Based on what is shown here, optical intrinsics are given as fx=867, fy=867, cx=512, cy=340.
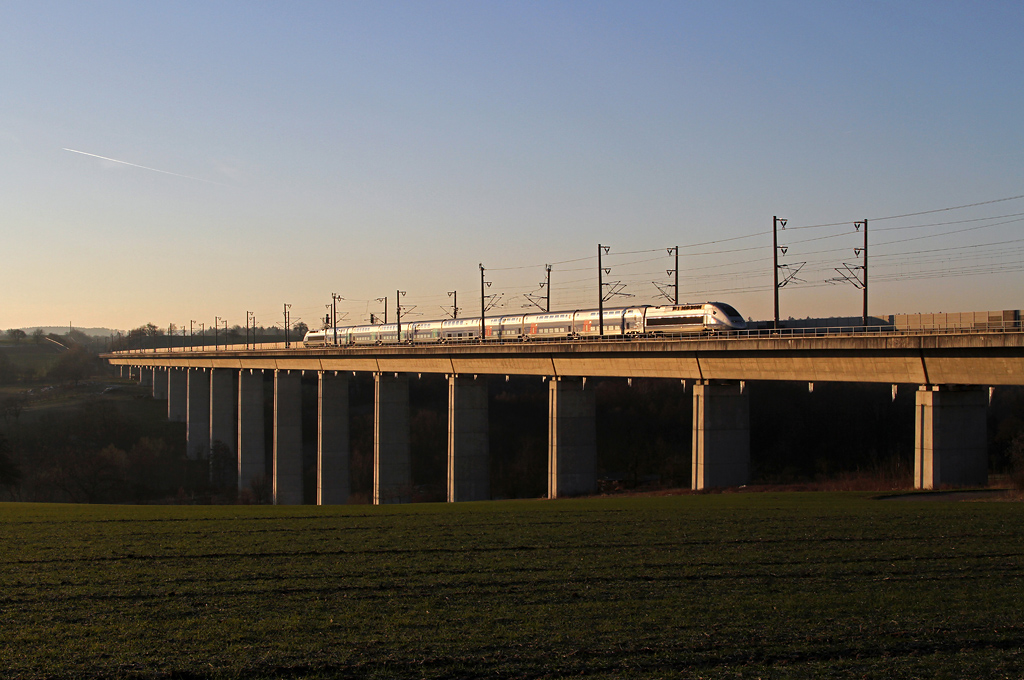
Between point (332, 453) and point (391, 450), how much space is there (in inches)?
339

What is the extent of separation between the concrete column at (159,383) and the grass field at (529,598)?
382ft

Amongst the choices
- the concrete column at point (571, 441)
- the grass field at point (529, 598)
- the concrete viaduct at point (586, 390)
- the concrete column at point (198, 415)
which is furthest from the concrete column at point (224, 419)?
the grass field at point (529, 598)

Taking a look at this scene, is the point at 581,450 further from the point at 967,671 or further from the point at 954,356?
the point at 967,671

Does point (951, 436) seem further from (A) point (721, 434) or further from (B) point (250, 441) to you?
(B) point (250, 441)

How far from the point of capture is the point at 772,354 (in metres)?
39.3

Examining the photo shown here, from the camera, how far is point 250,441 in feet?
282

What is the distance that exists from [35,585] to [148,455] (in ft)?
262

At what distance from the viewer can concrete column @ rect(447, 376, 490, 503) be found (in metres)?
58.2

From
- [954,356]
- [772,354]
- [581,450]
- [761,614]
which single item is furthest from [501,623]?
[581,450]

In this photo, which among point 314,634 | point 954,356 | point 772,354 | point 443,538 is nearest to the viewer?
point 314,634

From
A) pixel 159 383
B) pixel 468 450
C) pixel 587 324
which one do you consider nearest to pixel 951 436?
pixel 587 324

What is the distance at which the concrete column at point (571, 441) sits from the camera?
51.2m

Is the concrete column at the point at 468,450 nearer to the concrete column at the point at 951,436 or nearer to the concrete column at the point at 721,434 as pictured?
the concrete column at the point at 721,434

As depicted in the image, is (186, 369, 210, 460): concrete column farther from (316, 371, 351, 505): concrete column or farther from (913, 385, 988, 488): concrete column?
(913, 385, 988, 488): concrete column
